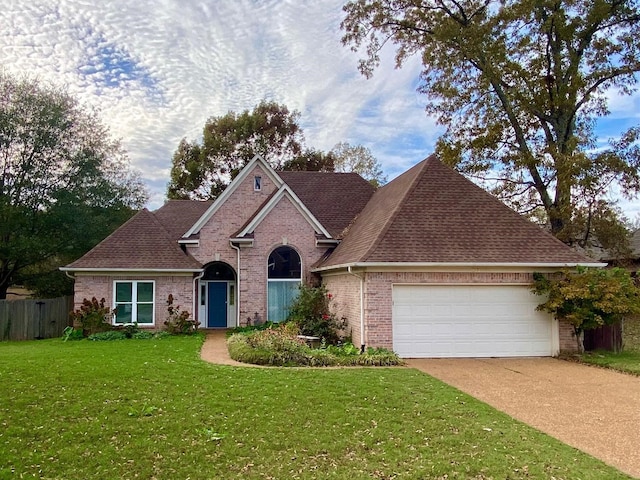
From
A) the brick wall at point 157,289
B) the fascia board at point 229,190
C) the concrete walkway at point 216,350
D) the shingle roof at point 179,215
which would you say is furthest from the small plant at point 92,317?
the shingle roof at point 179,215

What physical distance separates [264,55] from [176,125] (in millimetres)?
7361

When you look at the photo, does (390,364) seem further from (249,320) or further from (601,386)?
(249,320)

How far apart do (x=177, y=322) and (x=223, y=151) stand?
23.3 m

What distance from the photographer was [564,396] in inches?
363

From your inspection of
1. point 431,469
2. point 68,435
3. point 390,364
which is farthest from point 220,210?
Answer: point 431,469

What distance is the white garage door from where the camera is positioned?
521 inches

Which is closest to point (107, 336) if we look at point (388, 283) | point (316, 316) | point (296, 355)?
point (316, 316)

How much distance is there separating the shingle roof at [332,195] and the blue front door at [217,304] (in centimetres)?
517

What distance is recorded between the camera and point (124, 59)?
53.0ft

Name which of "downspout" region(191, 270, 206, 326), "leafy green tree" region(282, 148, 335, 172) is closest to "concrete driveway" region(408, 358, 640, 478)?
"downspout" region(191, 270, 206, 326)

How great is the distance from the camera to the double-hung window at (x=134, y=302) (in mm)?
18172

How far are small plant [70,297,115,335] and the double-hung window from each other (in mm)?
646

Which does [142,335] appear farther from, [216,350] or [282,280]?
[282,280]

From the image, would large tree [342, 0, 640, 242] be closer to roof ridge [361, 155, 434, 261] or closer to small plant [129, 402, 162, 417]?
roof ridge [361, 155, 434, 261]
